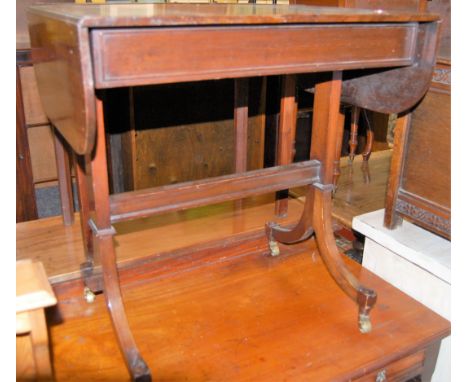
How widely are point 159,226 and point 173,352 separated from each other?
31.3 inches

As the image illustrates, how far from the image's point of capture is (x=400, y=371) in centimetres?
165

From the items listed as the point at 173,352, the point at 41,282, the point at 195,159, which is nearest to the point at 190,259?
the point at 173,352

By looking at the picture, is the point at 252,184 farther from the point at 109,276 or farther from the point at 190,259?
the point at 109,276

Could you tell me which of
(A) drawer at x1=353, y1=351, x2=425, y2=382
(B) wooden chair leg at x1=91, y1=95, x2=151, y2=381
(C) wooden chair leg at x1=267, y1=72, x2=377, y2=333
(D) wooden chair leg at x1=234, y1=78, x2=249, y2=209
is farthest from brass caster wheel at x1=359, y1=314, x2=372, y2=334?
(D) wooden chair leg at x1=234, y1=78, x2=249, y2=209

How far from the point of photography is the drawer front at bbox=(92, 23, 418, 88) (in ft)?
3.64

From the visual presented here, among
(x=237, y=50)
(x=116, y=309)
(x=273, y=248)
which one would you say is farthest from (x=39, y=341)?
(x=273, y=248)

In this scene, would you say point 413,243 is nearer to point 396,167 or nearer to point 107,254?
point 396,167

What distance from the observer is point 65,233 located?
6.92ft

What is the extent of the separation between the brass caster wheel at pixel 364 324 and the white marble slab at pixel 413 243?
293 mm

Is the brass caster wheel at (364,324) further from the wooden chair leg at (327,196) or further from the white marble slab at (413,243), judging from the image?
the white marble slab at (413,243)

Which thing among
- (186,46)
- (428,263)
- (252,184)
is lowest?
(428,263)

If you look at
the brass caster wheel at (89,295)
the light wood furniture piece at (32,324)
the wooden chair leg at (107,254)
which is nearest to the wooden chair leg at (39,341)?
the light wood furniture piece at (32,324)

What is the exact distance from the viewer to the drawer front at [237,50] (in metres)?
1.11

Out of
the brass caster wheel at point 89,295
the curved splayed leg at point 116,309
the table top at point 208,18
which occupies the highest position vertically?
the table top at point 208,18
